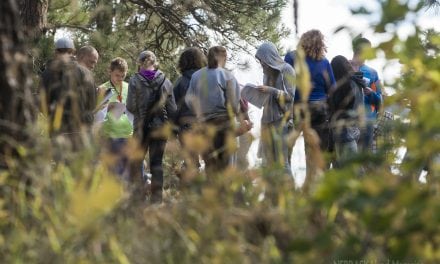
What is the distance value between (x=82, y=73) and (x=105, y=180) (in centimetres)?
408

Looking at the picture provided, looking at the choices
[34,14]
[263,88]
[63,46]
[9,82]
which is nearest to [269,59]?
[263,88]

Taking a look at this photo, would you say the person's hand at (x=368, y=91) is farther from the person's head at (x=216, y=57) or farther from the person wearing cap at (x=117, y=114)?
the person wearing cap at (x=117, y=114)

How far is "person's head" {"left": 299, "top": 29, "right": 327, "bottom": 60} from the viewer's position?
770 centimetres

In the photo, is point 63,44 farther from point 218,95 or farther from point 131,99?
point 218,95

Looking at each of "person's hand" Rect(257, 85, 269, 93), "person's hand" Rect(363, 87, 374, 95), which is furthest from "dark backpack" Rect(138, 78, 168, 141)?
"person's hand" Rect(363, 87, 374, 95)

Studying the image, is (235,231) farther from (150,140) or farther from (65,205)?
(150,140)

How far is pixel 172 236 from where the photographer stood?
110 inches

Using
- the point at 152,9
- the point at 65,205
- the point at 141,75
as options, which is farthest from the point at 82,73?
the point at 152,9

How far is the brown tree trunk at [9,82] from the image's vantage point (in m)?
3.13

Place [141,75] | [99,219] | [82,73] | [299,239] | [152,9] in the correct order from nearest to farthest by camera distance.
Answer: [299,239] < [99,219] < [82,73] < [141,75] < [152,9]

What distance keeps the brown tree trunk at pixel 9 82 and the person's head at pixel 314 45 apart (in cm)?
420

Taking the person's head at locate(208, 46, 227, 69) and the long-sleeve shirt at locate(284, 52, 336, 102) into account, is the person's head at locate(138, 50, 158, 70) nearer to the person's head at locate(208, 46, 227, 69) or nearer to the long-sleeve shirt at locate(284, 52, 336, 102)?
the person's head at locate(208, 46, 227, 69)

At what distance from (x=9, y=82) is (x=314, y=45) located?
16.0 ft

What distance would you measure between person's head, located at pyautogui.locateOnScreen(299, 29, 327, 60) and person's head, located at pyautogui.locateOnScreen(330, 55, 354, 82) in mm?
376
